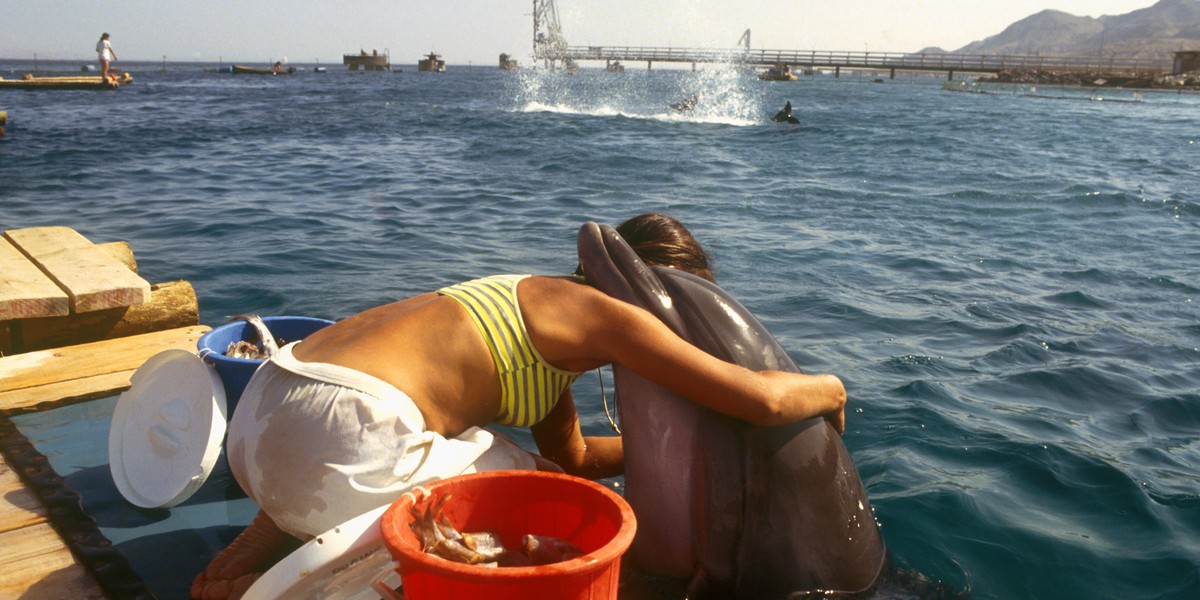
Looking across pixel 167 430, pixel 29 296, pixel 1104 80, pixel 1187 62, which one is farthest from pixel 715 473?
pixel 1187 62

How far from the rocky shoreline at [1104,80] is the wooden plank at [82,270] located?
70.2 m

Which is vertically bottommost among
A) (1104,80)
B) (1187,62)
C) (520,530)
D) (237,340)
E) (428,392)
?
(520,530)

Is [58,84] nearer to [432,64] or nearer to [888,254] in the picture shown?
[888,254]

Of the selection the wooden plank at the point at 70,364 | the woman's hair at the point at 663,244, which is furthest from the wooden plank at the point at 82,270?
the woman's hair at the point at 663,244

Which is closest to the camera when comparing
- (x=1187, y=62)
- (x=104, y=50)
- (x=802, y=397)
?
(x=802, y=397)

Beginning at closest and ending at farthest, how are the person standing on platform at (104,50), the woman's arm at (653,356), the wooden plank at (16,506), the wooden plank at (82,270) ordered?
the woman's arm at (653,356)
the wooden plank at (16,506)
the wooden plank at (82,270)
the person standing on platform at (104,50)

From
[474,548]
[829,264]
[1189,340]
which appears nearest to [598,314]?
[474,548]

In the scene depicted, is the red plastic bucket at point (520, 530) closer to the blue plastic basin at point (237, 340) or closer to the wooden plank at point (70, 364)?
the blue plastic basin at point (237, 340)

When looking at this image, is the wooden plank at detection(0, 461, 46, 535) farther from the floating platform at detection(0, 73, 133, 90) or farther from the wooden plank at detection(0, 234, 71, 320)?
the floating platform at detection(0, 73, 133, 90)

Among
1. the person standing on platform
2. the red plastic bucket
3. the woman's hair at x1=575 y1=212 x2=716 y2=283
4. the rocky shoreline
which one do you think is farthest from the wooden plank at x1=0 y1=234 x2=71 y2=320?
the rocky shoreline

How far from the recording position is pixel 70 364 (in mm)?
5164

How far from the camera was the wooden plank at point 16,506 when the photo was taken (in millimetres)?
3477

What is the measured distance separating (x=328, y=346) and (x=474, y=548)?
877mm

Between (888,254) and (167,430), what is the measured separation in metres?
9.27
